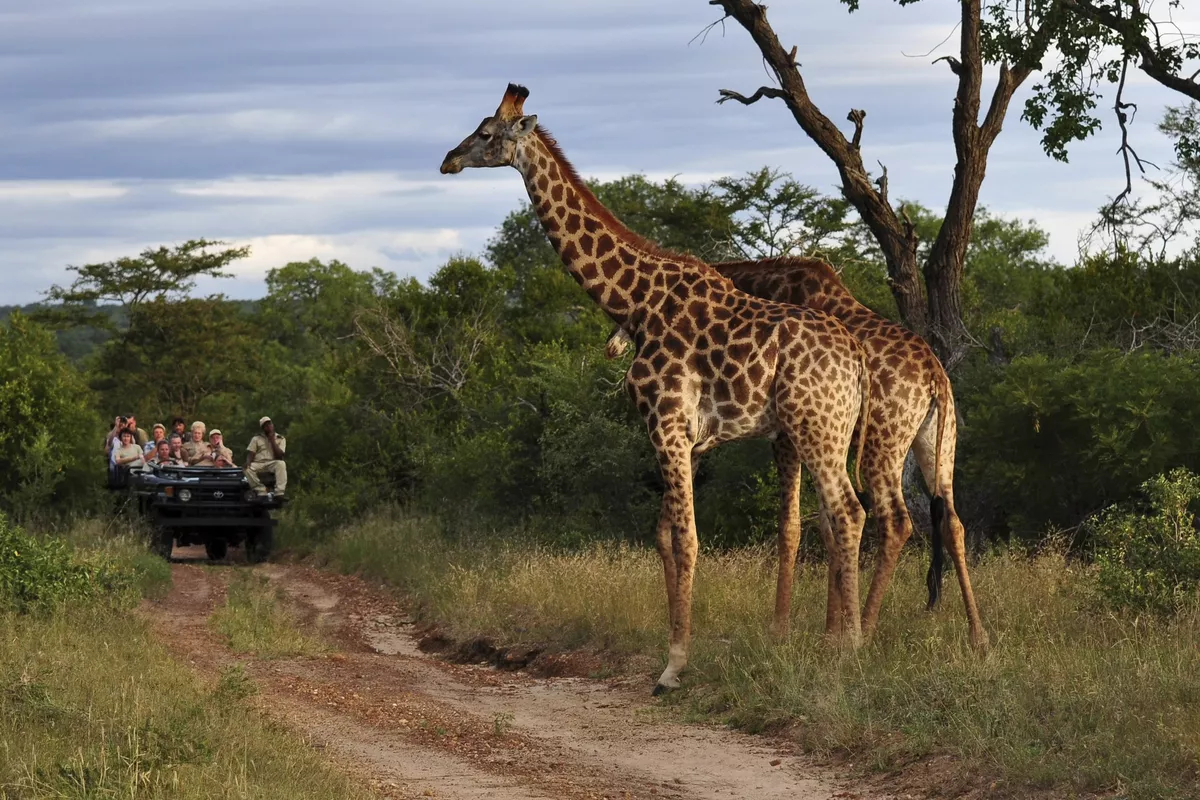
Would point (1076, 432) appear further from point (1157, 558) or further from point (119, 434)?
point (119, 434)

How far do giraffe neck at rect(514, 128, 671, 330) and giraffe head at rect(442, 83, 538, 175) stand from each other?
0.14m

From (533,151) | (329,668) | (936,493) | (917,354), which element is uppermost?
(533,151)

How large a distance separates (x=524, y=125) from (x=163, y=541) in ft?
40.2

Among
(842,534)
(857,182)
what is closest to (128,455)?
(857,182)

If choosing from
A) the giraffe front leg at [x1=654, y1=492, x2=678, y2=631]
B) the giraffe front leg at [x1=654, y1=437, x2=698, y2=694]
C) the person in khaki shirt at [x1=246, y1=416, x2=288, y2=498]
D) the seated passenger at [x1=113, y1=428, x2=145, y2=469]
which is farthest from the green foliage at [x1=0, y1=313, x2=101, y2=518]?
the giraffe front leg at [x1=654, y1=437, x2=698, y2=694]

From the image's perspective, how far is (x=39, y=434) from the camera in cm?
2311

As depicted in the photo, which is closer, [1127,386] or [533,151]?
[533,151]

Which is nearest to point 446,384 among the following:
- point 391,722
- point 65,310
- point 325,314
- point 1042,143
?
point 1042,143

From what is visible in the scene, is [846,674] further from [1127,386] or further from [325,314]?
[325,314]

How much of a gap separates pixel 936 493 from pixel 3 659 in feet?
20.6

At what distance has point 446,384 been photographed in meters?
24.6

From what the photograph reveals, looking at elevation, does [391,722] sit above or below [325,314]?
below

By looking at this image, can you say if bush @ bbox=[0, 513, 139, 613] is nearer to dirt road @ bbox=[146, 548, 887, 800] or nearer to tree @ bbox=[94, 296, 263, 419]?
dirt road @ bbox=[146, 548, 887, 800]

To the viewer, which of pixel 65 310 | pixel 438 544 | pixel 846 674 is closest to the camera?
pixel 846 674
